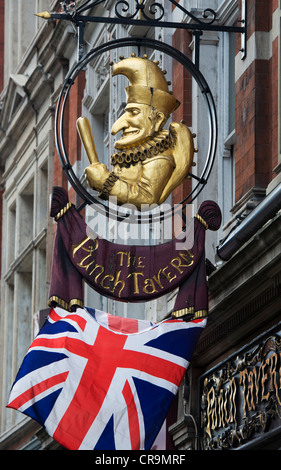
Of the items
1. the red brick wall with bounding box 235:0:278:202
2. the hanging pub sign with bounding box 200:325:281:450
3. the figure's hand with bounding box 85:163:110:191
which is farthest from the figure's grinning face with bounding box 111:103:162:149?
the hanging pub sign with bounding box 200:325:281:450

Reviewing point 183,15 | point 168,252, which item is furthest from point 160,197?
point 183,15

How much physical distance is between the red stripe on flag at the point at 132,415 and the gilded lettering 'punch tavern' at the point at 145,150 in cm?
206

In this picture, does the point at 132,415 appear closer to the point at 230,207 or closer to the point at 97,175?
the point at 97,175

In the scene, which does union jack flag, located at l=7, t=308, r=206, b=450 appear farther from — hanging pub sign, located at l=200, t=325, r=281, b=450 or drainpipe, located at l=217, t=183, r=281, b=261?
drainpipe, located at l=217, t=183, r=281, b=261

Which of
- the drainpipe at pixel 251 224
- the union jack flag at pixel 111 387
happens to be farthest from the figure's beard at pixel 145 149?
the union jack flag at pixel 111 387

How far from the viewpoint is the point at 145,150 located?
15.4m

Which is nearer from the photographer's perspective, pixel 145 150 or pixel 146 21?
pixel 145 150

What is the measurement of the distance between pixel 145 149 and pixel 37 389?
9.60 feet

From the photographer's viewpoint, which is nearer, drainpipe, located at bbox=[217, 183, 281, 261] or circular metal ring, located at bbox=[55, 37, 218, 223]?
drainpipe, located at bbox=[217, 183, 281, 261]

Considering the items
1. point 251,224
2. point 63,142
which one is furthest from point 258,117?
point 63,142

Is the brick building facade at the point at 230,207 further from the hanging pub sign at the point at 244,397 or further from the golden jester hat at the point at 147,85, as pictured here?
the golden jester hat at the point at 147,85

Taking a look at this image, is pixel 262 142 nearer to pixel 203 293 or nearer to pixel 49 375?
pixel 203 293

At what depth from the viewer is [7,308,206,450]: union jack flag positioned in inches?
589

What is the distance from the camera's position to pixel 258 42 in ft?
53.2
